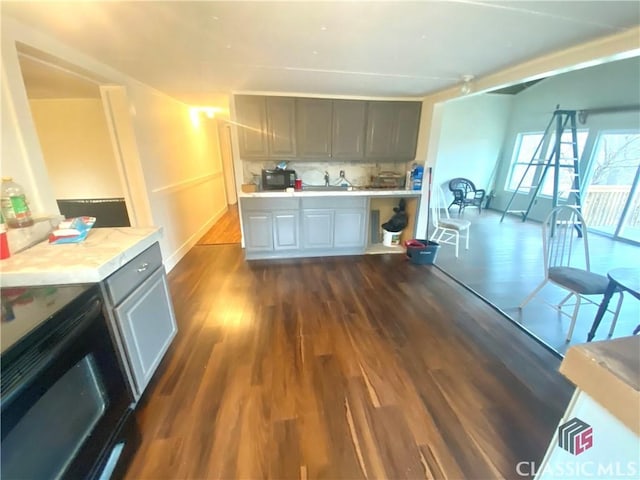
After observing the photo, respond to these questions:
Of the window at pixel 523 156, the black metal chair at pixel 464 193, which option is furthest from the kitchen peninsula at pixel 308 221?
the window at pixel 523 156

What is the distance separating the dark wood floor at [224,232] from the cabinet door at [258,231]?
36.8 inches

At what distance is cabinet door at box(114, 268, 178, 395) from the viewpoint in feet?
4.55

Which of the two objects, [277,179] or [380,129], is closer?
[277,179]

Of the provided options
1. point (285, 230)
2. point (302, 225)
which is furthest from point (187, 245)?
point (302, 225)

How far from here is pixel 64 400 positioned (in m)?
0.99

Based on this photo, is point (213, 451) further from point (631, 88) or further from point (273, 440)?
point (631, 88)

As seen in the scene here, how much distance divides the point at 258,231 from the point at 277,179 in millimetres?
736

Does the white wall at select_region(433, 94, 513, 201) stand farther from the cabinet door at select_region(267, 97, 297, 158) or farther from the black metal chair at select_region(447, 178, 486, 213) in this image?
the cabinet door at select_region(267, 97, 297, 158)

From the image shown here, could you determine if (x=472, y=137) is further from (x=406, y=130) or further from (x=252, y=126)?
(x=252, y=126)

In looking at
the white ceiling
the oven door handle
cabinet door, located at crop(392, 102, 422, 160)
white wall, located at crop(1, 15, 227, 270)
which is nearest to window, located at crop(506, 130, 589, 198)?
cabinet door, located at crop(392, 102, 422, 160)

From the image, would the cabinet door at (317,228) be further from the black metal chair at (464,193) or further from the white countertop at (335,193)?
A: the black metal chair at (464,193)

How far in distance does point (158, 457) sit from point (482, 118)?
7.51 m

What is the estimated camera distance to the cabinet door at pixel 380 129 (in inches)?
139

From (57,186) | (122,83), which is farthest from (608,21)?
(57,186)
